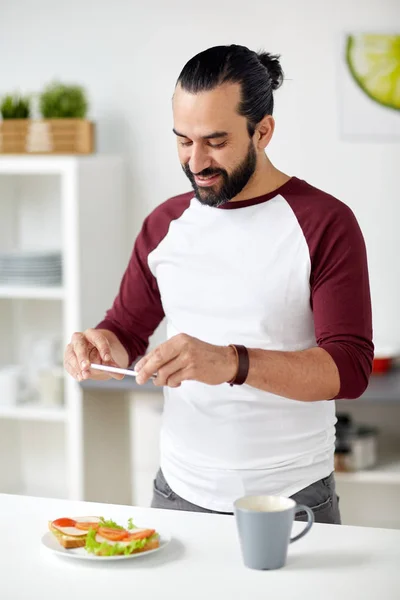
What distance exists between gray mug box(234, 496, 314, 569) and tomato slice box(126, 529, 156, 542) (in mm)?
144

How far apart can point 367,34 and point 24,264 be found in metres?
1.44

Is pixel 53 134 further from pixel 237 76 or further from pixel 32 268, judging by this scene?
pixel 237 76

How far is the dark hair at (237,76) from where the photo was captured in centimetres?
169

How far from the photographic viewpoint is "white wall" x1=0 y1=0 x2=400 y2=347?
3182mm

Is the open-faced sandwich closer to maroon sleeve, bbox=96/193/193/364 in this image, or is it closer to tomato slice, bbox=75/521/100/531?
tomato slice, bbox=75/521/100/531

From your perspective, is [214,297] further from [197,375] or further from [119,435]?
[119,435]

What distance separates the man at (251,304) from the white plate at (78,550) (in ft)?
1.11

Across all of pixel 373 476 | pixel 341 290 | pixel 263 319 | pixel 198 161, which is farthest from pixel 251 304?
pixel 373 476

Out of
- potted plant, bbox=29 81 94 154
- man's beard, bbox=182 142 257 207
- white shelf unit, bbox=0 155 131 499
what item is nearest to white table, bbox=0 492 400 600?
man's beard, bbox=182 142 257 207

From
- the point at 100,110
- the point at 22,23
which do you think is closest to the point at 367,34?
the point at 100,110

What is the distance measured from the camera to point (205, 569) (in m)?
1.29

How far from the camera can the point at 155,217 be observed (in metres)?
1.92

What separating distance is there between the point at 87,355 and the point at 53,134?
1.76 metres

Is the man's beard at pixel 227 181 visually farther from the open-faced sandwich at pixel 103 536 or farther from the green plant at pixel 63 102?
the green plant at pixel 63 102
